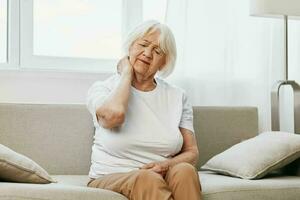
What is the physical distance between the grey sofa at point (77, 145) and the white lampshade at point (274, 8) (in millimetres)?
529

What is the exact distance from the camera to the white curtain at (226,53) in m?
3.39

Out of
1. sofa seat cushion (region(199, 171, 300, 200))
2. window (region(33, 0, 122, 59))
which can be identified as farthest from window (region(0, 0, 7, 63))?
sofa seat cushion (region(199, 171, 300, 200))

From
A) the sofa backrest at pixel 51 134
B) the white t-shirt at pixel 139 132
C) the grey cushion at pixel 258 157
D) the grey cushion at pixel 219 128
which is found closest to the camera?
the white t-shirt at pixel 139 132

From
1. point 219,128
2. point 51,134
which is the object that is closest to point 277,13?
point 219,128

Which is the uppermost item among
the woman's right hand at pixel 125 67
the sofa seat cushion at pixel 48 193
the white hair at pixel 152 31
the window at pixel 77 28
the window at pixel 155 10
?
the window at pixel 155 10

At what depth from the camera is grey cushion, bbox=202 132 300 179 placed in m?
2.60

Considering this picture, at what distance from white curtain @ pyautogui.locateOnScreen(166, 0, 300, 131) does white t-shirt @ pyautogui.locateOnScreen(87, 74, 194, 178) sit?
0.73 m

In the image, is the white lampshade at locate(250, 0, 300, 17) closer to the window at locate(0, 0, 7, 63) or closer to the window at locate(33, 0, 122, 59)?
the window at locate(33, 0, 122, 59)

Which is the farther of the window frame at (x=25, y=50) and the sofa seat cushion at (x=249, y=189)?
the window frame at (x=25, y=50)

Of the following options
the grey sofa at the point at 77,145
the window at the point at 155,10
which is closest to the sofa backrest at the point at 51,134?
the grey sofa at the point at 77,145

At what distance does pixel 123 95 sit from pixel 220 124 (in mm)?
815

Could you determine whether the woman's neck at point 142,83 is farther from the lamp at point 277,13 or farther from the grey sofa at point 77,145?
the lamp at point 277,13

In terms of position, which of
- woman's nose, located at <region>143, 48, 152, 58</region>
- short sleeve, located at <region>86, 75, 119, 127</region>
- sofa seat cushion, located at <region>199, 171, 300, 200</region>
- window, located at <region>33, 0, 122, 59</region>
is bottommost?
sofa seat cushion, located at <region>199, 171, 300, 200</region>

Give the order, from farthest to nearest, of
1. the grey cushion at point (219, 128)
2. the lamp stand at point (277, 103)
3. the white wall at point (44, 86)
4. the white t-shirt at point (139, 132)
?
the lamp stand at point (277, 103) → the white wall at point (44, 86) → the grey cushion at point (219, 128) → the white t-shirt at point (139, 132)
